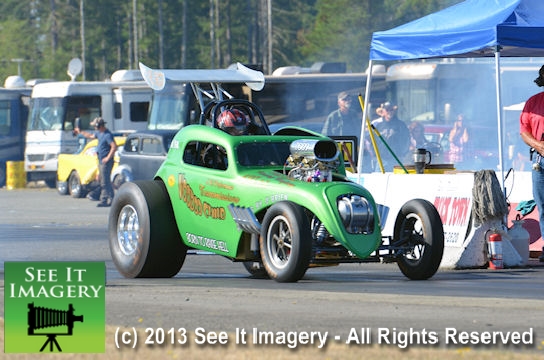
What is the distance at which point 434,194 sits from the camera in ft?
49.8

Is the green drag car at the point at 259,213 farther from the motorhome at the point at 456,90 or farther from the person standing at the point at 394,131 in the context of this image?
the motorhome at the point at 456,90

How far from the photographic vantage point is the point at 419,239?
496 inches

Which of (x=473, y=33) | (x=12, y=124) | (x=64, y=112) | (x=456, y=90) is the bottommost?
(x=473, y=33)

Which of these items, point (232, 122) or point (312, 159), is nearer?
point (312, 159)

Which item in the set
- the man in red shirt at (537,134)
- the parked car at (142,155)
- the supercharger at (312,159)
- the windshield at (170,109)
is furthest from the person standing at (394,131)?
the supercharger at (312,159)

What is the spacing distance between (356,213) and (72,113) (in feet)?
→ 83.4

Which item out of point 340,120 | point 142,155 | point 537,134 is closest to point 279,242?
point 537,134

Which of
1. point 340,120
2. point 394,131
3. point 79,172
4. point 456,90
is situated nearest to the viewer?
point 340,120

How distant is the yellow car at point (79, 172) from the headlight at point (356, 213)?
1808cm

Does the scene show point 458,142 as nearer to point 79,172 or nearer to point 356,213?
point 79,172

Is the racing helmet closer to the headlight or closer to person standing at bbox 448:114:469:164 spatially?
the headlight

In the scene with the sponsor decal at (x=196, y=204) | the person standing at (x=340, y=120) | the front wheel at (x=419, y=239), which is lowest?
the front wheel at (x=419, y=239)

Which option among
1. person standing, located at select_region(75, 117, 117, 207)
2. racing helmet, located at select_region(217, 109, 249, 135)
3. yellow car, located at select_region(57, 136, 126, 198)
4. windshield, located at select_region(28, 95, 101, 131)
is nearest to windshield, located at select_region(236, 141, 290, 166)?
racing helmet, located at select_region(217, 109, 249, 135)

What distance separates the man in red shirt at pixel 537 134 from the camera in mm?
14343
